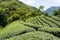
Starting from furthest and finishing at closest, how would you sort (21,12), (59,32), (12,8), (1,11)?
(12,8) < (21,12) < (1,11) < (59,32)

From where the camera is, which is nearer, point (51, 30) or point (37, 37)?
point (37, 37)

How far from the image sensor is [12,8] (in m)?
83.2

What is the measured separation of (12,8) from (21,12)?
36.6 feet

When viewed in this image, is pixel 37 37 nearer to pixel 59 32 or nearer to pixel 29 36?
pixel 29 36

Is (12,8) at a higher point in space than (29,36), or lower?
lower

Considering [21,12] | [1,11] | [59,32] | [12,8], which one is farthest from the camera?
[12,8]

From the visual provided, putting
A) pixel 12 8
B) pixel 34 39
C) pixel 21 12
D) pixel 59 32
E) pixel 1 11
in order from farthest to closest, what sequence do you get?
pixel 12 8 < pixel 21 12 < pixel 1 11 < pixel 59 32 < pixel 34 39

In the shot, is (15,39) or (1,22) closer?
(15,39)

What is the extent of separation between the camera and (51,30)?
45.5ft

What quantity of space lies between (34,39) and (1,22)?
5855 cm

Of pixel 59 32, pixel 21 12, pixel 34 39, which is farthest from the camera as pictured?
pixel 21 12

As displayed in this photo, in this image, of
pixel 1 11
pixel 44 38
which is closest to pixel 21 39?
pixel 44 38

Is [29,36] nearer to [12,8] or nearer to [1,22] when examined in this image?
[1,22]

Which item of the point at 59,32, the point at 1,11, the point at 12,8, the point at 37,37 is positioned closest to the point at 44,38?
the point at 37,37
